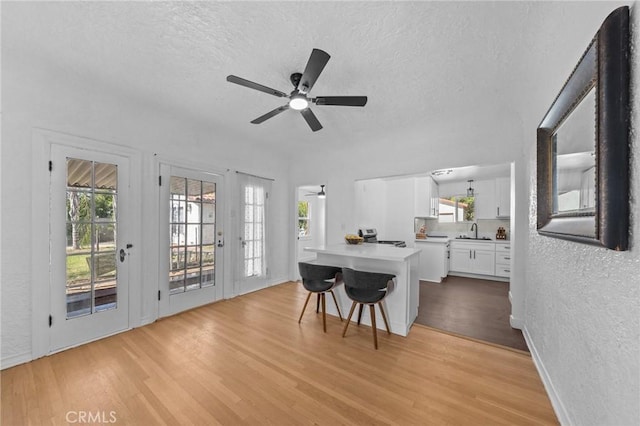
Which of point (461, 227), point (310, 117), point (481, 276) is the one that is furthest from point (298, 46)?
point (461, 227)

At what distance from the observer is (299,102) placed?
2277 mm

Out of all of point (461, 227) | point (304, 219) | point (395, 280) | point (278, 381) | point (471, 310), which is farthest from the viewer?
point (304, 219)

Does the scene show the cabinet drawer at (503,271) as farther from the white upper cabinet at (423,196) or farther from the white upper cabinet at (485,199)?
the white upper cabinet at (423,196)

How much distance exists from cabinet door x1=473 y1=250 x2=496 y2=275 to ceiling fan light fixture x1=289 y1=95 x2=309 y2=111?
5175mm

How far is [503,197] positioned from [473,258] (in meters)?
1.57

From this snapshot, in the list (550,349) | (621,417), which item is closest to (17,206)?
(621,417)

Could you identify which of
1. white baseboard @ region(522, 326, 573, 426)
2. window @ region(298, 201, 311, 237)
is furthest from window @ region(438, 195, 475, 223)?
white baseboard @ region(522, 326, 573, 426)

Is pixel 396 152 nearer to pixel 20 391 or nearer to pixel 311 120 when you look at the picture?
pixel 311 120

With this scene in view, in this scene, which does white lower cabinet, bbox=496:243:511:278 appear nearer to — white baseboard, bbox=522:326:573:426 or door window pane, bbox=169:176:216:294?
white baseboard, bbox=522:326:573:426

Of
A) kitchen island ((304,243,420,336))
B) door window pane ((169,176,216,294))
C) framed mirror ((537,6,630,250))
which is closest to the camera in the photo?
framed mirror ((537,6,630,250))

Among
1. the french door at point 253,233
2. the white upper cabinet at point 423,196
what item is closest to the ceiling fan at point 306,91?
the french door at point 253,233

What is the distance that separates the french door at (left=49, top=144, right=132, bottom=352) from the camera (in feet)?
7.91

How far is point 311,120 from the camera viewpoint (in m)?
2.61

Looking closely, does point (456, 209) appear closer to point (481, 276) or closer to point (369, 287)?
point (481, 276)
